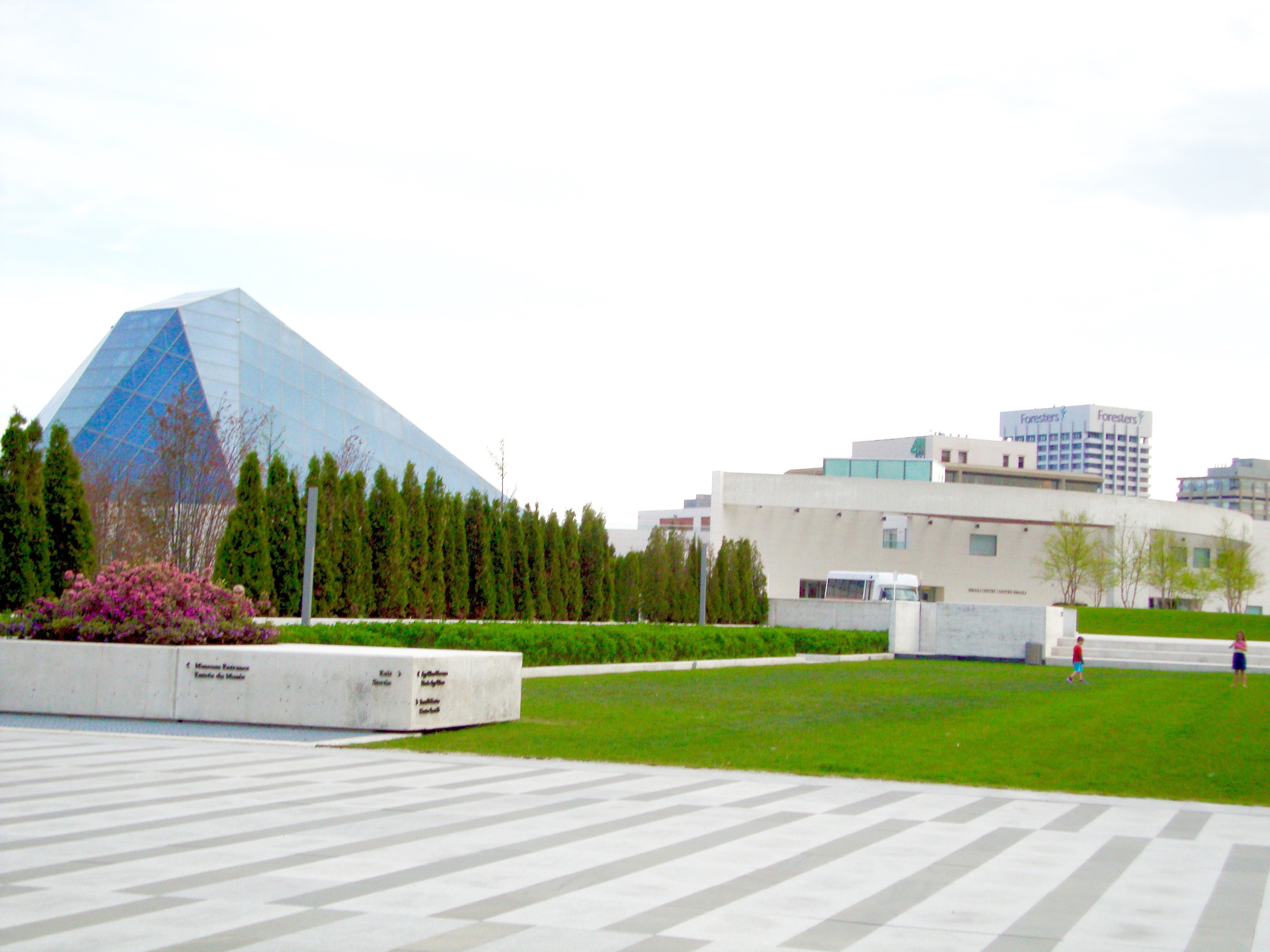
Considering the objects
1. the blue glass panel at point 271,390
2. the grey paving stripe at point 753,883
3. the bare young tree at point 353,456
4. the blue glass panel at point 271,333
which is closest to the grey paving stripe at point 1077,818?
the grey paving stripe at point 753,883

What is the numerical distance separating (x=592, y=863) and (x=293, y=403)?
129ft

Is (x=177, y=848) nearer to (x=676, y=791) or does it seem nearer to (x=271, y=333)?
(x=676, y=791)

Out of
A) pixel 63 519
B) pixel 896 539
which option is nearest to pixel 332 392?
pixel 63 519

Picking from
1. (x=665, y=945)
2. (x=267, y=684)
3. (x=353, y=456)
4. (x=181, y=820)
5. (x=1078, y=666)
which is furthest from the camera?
(x=353, y=456)

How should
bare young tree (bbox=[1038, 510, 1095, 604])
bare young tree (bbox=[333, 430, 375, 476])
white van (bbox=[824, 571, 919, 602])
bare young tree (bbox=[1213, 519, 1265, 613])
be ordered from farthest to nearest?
bare young tree (bbox=[1213, 519, 1265, 613]) → bare young tree (bbox=[1038, 510, 1095, 604]) → white van (bbox=[824, 571, 919, 602]) → bare young tree (bbox=[333, 430, 375, 476])

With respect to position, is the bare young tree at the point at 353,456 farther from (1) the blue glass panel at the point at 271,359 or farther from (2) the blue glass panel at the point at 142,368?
(2) the blue glass panel at the point at 142,368

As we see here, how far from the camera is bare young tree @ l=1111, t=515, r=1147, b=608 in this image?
209ft

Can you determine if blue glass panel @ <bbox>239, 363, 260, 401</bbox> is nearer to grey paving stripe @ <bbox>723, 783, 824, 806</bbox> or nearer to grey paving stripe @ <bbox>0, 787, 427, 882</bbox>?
grey paving stripe @ <bbox>723, 783, 824, 806</bbox>

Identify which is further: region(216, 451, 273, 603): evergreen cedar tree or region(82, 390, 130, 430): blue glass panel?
region(82, 390, 130, 430): blue glass panel

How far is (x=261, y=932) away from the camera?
216 inches

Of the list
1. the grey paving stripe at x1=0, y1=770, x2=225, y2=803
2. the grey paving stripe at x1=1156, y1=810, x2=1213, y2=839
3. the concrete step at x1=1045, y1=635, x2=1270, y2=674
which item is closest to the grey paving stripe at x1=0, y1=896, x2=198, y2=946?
the grey paving stripe at x1=0, y1=770, x2=225, y2=803

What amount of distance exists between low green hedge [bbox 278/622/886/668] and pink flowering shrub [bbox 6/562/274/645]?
3.91 feet

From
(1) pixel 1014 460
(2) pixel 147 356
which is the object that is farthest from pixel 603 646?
(1) pixel 1014 460

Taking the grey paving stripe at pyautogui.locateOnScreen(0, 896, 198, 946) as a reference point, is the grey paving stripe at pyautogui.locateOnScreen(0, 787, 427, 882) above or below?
below
